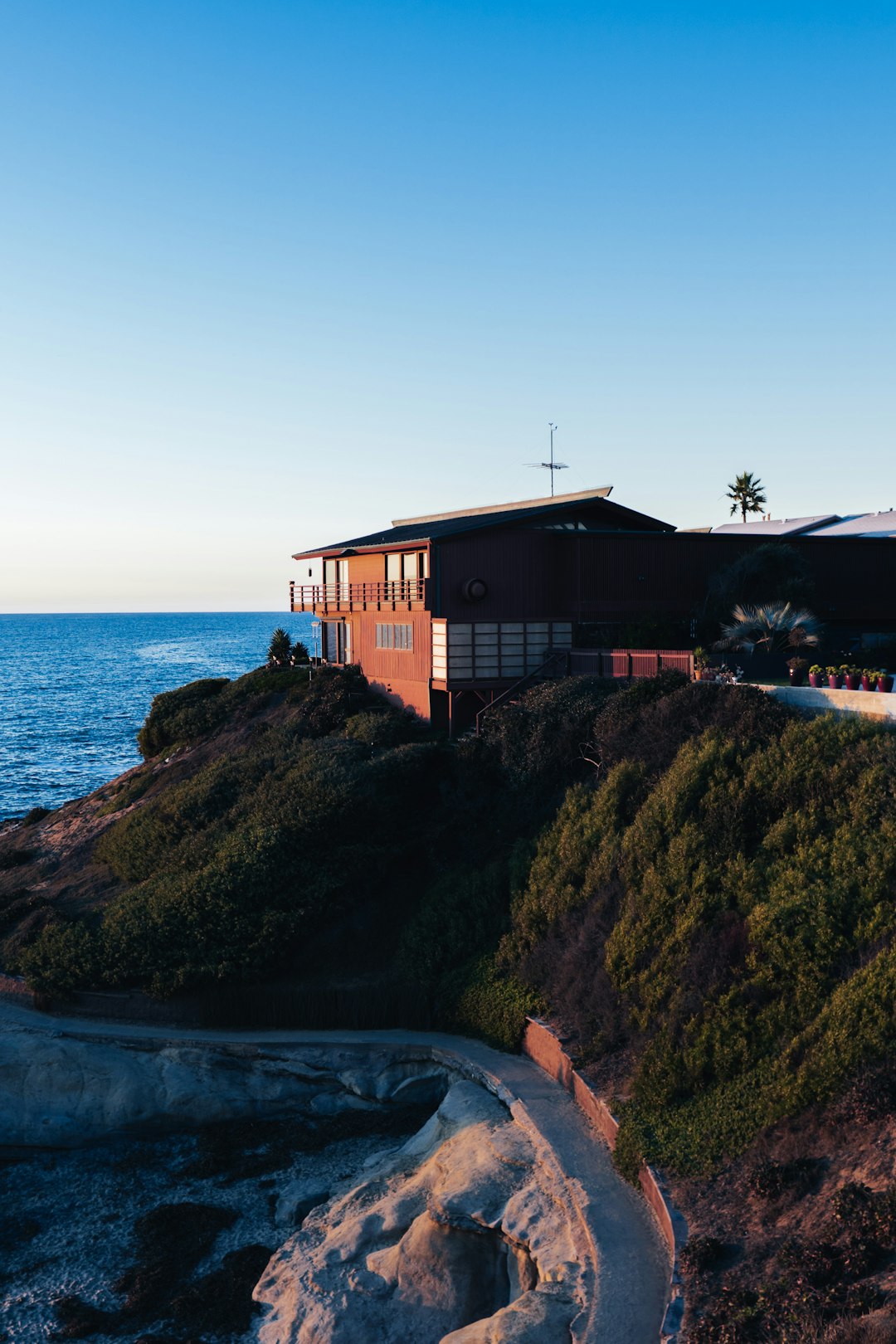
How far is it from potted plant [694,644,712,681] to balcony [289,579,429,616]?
1105cm

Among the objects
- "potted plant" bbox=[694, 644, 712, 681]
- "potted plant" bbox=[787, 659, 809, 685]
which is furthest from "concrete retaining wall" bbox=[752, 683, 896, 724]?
"potted plant" bbox=[694, 644, 712, 681]

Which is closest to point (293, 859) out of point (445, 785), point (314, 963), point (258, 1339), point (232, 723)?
point (314, 963)

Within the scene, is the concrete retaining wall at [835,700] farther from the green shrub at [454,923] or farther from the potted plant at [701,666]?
the green shrub at [454,923]

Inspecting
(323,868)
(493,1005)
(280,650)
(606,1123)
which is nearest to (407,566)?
(323,868)

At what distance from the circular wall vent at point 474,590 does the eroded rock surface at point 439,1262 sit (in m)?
21.6

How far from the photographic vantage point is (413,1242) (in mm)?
16625

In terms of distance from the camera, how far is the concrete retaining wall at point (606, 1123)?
13393 mm

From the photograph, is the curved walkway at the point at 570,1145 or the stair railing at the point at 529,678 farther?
the stair railing at the point at 529,678

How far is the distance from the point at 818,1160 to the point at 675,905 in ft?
24.8

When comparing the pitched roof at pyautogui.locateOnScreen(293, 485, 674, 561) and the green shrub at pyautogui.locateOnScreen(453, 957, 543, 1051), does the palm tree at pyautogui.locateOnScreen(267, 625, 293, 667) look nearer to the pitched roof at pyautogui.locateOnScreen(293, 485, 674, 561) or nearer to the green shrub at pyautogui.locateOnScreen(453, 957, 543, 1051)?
the pitched roof at pyautogui.locateOnScreen(293, 485, 674, 561)

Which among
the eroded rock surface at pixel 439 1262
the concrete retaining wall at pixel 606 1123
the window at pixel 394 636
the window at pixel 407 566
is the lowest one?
Answer: the eroded rock surface at pixel 439 1262

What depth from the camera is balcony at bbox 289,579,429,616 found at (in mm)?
38094

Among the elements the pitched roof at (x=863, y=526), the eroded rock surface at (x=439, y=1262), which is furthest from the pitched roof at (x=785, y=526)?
the eroded rock surface at (x=439, y=1262)

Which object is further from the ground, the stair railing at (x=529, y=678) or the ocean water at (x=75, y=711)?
the stair railing at (x=529, y=678)
